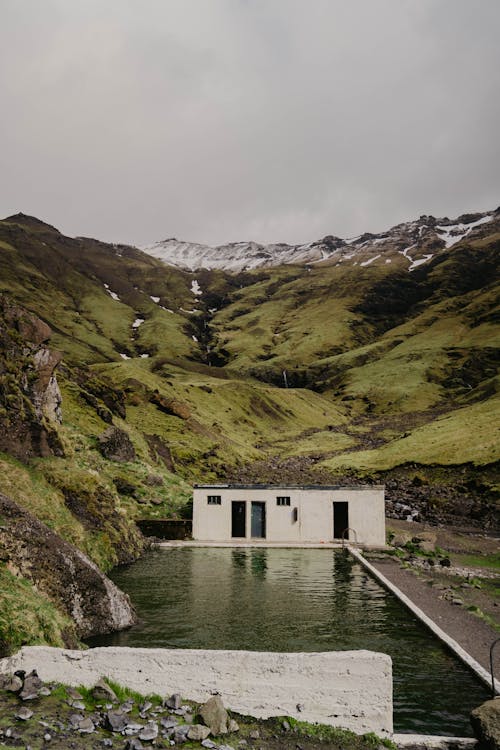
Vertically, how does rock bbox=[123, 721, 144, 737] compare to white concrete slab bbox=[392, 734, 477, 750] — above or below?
above

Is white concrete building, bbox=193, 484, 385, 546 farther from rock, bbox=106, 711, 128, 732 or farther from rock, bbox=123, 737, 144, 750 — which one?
rock, bbox=123, 737, 144, 750

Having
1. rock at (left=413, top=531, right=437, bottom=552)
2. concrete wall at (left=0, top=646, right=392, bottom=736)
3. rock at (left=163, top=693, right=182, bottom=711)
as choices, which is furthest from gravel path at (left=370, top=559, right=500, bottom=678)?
rock at (left=163, top=693, right=182, bottom=711)

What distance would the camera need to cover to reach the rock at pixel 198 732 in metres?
13.5

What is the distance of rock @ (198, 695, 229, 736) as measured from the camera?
46.2 feet

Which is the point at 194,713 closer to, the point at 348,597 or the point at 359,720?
the point at 359,720

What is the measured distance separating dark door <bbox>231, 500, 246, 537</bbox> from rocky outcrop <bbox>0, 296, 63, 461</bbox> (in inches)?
782

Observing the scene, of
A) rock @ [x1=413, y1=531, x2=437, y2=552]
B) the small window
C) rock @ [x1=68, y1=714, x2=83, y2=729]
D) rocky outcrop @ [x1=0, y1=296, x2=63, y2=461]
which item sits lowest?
rock @ [x1=413, y1=531, x2=437, y2=552]

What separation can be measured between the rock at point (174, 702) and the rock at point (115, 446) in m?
45.8

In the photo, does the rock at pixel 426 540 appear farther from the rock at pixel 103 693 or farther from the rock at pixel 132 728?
the rock at pixel 132 728

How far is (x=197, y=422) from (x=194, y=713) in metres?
97.2

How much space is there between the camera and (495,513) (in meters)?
69.8

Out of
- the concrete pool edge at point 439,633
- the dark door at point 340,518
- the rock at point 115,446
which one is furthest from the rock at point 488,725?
the rock at point 115,446

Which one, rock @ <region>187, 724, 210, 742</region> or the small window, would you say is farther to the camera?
the small window

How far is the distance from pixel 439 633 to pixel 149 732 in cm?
1768
